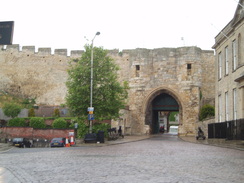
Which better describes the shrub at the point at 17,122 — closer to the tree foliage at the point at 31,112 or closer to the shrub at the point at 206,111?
the tree foliage at the point at 31,112

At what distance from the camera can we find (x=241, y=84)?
21.0m

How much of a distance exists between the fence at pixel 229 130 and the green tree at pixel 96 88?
7.36 m

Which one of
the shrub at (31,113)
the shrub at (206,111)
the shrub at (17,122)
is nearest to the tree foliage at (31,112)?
the shrub at (31,113)

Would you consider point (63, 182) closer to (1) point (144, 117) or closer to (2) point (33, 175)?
(2) point (33, 175)

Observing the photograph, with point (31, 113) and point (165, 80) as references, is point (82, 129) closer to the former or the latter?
point (31, 113)

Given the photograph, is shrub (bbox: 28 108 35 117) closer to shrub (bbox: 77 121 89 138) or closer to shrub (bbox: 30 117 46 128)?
shrub (bbox: 30 117 46 128)

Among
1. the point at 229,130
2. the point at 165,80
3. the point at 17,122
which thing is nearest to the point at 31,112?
the point at 17,122

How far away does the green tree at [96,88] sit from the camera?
26547 mm

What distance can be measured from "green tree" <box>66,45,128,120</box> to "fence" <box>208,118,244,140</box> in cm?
736

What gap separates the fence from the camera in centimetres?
1870

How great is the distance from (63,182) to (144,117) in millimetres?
31655

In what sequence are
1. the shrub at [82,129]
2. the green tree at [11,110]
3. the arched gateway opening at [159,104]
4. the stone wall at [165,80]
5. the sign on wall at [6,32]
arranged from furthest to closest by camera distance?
1. the arched gateway opening at [159,104]
2. the green tree at [11,110]
3. the stone wall at [165,80]
4. the shrub at [82,129]
5. the sign on wall at [6,32]

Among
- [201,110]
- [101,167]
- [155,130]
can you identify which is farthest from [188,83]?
[101,167]

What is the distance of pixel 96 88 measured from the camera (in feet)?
88.7
